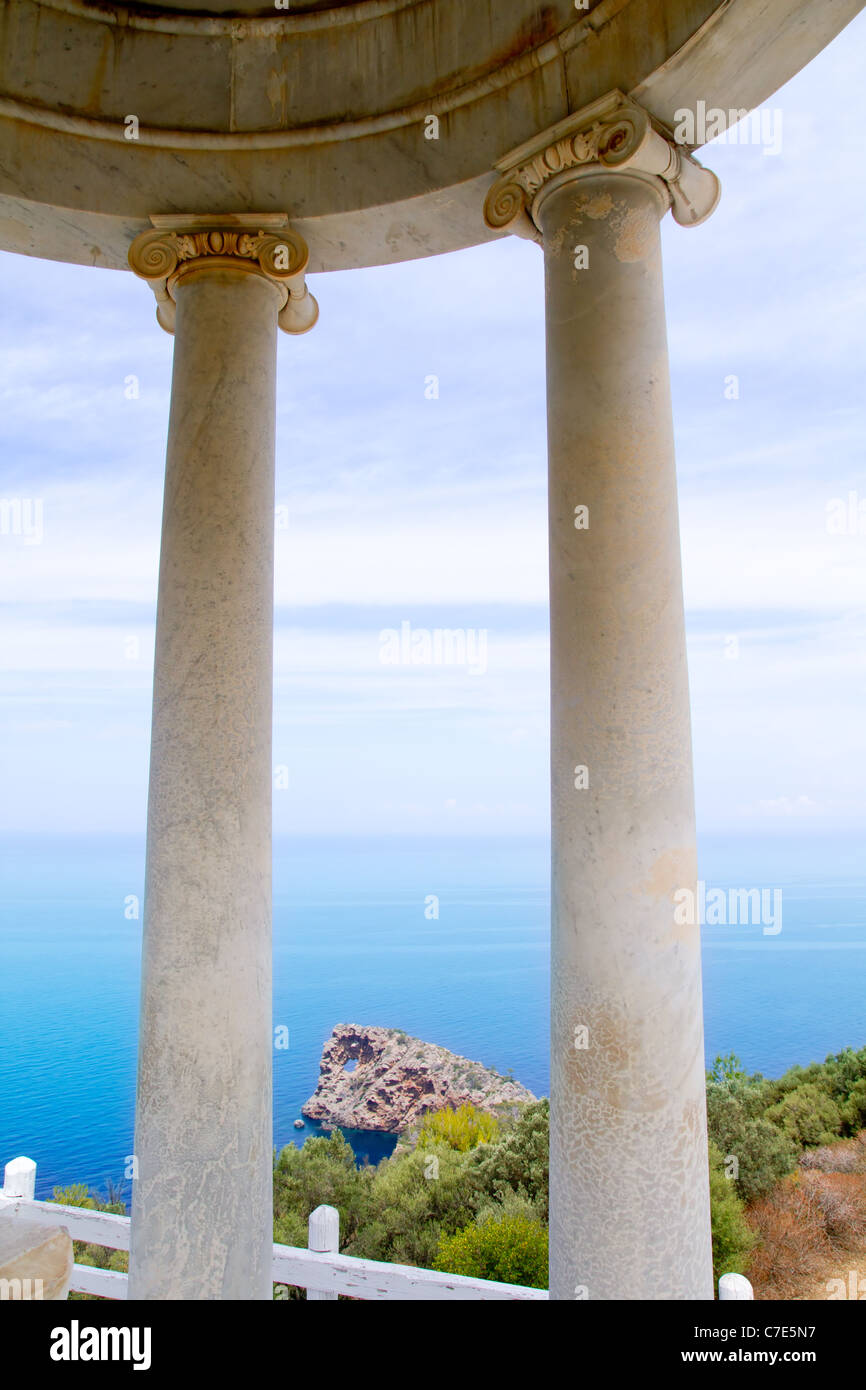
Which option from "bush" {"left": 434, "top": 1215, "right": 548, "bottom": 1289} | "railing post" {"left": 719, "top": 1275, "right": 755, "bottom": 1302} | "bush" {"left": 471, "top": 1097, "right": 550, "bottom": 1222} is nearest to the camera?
"railing post" {"left": 719, "top": 1275, "right": 755, "bottom": 1302}

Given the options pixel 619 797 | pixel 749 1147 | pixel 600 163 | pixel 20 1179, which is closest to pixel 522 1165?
pixel 749 1147

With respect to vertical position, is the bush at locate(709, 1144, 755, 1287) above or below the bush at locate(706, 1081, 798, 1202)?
below

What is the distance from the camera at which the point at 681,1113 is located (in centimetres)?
5831

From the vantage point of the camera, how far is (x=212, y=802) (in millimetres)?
71875

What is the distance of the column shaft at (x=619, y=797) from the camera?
2259 inches

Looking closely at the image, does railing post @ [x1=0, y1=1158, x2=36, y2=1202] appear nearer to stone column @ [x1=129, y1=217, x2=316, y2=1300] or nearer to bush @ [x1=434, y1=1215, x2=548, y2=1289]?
stone column @ [x1=129, y1=217, x2=316, y2=1300]

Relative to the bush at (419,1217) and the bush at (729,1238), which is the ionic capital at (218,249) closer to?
the bush at (729,1238)

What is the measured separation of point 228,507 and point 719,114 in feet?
162

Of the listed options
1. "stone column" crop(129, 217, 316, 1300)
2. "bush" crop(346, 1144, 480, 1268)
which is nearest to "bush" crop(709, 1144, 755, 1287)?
"bush" crop(346, 1144, 480, 1268)

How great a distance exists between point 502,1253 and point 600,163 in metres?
152

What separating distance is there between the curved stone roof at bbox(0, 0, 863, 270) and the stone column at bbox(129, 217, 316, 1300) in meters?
6.23

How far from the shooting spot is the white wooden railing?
100m
